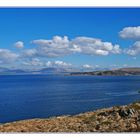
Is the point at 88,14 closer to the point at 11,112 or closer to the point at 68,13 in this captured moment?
the point at 68,13

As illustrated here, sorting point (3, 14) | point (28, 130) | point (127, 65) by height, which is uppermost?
point (3, 14)

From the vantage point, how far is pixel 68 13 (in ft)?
33.3

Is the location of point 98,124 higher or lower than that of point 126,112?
lower

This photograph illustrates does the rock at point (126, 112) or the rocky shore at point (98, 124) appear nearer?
the rocky shore at point (98, 124)

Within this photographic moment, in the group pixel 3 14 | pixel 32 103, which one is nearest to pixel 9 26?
pixel 3 14

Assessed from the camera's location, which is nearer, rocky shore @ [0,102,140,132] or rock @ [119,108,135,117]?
rocky shore @ [0,102,140,132]

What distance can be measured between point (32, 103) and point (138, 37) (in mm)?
14229

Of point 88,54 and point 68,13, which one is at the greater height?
point 68,13

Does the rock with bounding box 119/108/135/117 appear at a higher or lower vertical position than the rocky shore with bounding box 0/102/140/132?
higher

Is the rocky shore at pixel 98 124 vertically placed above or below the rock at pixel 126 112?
below

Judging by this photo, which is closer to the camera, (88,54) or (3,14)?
(3,14)

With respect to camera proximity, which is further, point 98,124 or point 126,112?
point 126,112
